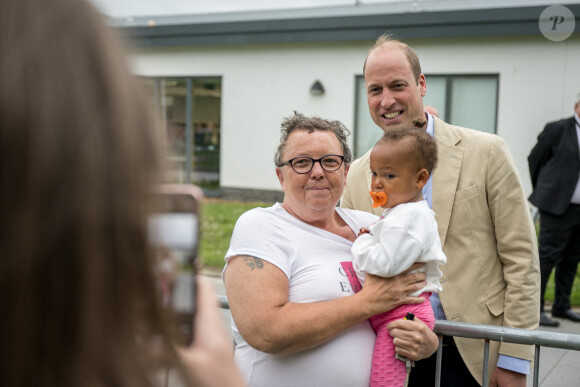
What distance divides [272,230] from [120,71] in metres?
1.62

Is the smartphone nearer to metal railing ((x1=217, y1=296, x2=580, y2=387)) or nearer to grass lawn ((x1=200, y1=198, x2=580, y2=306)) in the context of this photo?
metal railing ((x1=217, y1=296, x2=580, y2=387))

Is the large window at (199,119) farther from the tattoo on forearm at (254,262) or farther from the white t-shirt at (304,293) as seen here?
the tattoo on forearm at (254,262)

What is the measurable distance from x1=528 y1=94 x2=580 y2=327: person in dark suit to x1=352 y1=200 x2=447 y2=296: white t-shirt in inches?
173

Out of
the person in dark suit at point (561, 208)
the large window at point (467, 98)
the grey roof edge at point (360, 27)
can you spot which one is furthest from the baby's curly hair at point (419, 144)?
the large window at point (467, 98)

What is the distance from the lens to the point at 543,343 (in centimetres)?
234

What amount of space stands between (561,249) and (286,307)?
4.91m

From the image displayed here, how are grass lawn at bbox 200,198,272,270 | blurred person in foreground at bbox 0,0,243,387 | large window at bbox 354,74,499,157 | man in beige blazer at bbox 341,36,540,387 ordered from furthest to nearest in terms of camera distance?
1. large window at bbox 354,74,499,157
2. grass lawn at bbox 200,198,272,270
3. man in beige blazer at bbox 341,36,540,387
4. blurred person in foreground at bbox 0,0,243,387

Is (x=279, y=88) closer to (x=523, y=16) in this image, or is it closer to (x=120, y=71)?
(x=523, y=16)

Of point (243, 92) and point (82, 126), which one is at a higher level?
point (243, 92)

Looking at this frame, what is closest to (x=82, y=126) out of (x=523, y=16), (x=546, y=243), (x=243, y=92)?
(x=546, y=243)

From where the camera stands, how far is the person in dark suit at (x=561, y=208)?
5.98 meters

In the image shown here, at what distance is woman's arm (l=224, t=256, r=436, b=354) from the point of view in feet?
Answer: 6.63

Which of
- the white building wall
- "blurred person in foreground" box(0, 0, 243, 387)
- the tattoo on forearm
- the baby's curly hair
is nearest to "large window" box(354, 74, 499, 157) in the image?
the white building wall

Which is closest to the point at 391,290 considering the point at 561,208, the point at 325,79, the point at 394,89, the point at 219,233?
the point at 394,89
